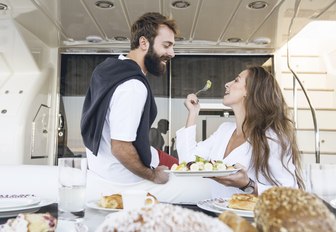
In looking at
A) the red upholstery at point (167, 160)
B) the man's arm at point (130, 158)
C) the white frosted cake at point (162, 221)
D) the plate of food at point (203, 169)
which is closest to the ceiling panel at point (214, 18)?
the red upholstery at point (167, 160)

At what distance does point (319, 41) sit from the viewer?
143 inches

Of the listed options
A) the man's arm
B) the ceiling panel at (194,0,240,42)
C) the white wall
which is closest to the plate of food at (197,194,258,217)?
the man's arm

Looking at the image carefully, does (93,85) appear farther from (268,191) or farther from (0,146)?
(0,146)

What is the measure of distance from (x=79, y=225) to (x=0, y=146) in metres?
3.13

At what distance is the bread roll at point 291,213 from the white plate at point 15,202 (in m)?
0.55

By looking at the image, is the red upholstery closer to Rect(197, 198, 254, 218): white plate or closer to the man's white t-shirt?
the man's white t-shirt

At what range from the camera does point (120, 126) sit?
1.48 metres

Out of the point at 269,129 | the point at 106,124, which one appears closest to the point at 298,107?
the point at 269,129

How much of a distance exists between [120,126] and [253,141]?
509 millimetres

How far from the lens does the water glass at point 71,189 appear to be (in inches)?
26.2

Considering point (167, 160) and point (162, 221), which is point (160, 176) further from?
point (162, 221)

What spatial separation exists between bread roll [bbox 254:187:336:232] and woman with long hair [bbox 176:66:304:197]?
833 millimetres

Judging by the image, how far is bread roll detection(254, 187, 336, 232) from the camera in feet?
1.11

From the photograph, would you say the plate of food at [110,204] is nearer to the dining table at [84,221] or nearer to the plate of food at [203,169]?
the dining table at [84,221]
